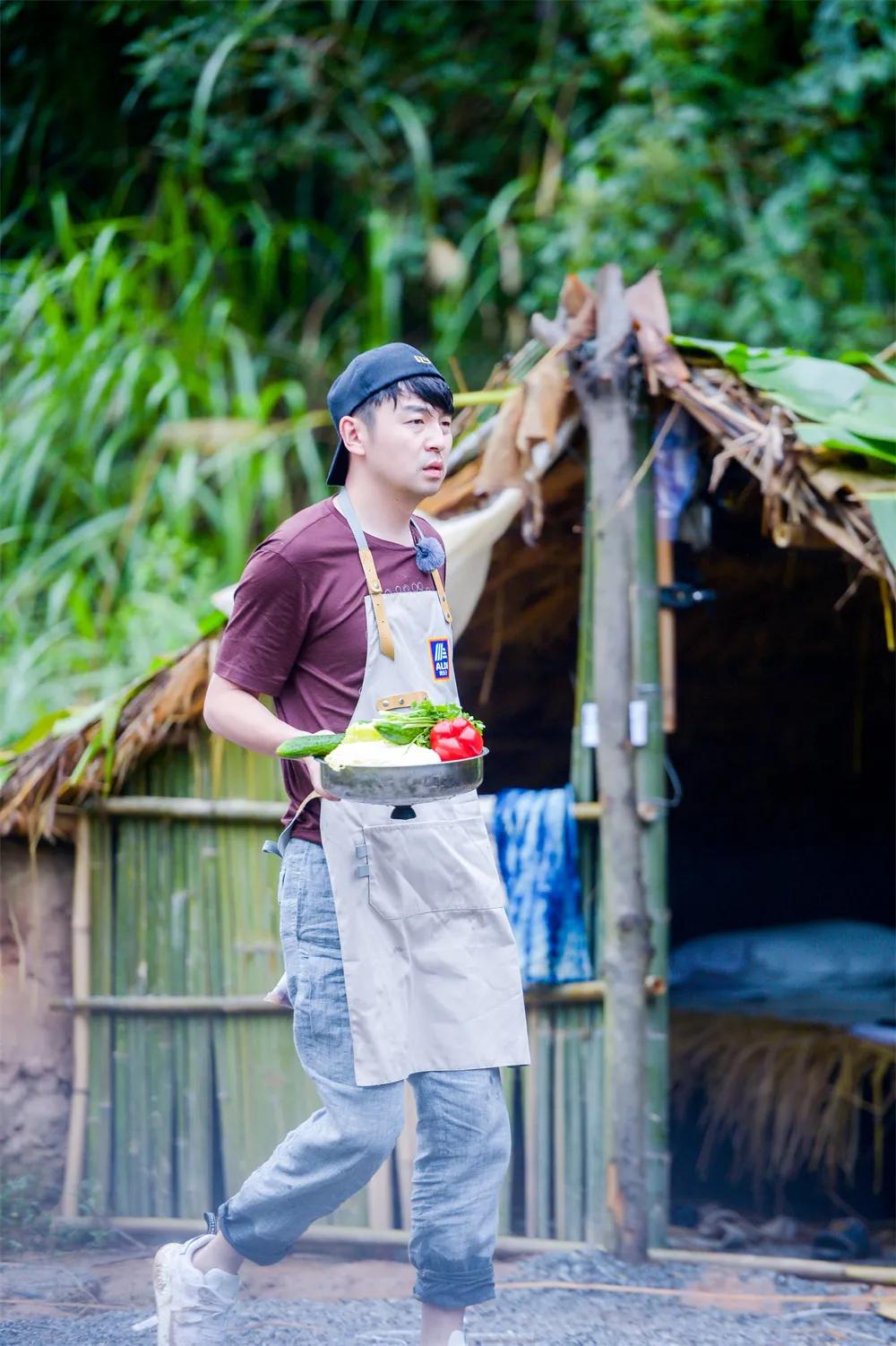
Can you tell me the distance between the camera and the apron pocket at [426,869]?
2.36 metres

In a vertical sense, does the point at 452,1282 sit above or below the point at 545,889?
below

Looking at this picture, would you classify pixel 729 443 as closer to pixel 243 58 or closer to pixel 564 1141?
pixel 564 1141

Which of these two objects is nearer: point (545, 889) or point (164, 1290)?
point (164, 1290)

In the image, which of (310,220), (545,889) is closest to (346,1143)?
(545,889)

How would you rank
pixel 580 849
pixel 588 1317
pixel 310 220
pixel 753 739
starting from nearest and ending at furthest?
1. pixel 588 1317
2. pixel 580 849
3. pixel 753 739
4. pixel 310 220

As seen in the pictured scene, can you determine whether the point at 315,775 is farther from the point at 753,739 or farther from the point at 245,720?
the point at 753,739

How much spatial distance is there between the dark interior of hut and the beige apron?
2.45 meters

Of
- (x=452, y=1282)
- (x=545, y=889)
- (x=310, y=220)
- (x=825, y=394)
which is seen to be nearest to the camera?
(x=452, y=1282)

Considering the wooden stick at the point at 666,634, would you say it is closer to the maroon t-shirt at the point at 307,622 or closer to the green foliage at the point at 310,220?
the maroon t-shirt at the point at 307,622

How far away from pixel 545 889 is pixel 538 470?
1183 mm

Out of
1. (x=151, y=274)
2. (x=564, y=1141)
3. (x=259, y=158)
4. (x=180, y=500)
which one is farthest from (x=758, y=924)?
(x=259, y=158)

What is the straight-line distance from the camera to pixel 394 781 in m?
2.17

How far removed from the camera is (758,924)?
6.54 m

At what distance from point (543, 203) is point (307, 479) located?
245 cm
